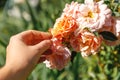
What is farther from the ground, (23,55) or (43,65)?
(23,55)

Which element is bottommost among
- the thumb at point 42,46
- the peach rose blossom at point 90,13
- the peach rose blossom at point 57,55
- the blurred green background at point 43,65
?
the blurred green background at point 43,65

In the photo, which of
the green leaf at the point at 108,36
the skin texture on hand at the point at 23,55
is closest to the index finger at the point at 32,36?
the skin texture on hand at the point at 23,55

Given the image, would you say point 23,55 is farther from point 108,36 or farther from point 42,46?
point 108,36

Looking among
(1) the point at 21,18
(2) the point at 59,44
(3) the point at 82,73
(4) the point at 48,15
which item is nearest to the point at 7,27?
(1) the point at 21,18

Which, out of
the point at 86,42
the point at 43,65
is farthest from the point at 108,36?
the point at 43,65

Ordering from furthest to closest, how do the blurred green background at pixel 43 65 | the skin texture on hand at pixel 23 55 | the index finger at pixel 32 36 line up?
the blurred green background at pixel 43 65 < the index finger at pixel 32 36 < the skin texture on hand at pixel 23 55

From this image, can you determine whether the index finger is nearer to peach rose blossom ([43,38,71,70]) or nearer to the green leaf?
peach rose blossom ([43,38,71,70])

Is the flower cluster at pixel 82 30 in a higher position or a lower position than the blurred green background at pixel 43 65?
higher

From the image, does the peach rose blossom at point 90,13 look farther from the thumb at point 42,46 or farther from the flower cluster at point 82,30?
the thumb at point 42,46
